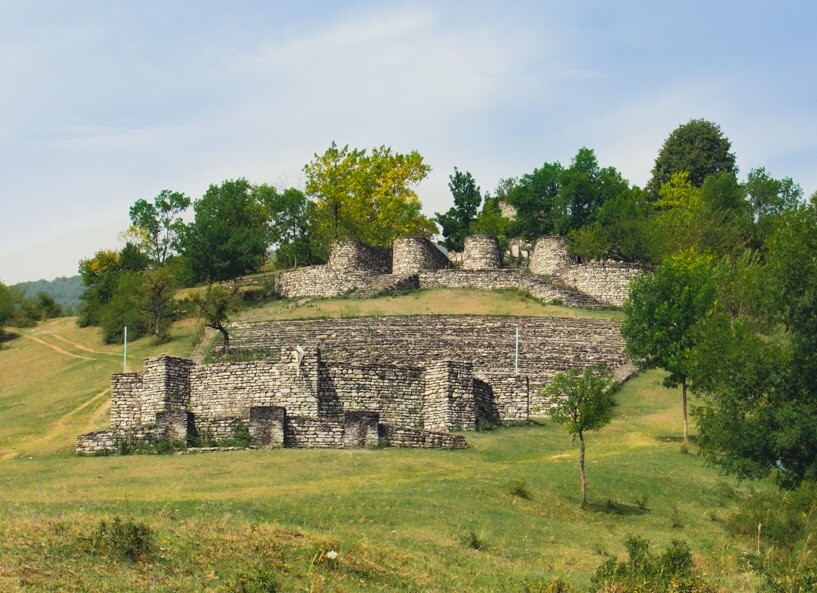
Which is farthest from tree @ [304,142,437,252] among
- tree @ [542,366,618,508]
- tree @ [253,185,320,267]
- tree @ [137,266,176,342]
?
tree @ [542,366,618,508]

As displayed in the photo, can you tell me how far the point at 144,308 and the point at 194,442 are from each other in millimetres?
22541

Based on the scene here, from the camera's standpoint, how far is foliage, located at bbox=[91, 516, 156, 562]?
1580 cm

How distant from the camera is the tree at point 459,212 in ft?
241

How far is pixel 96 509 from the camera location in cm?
1955

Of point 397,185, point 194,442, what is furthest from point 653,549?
point 397,185

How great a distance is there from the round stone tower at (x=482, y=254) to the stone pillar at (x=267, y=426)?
28679 mm

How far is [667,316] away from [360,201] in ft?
104

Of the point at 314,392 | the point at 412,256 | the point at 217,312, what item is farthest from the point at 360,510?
the point at 412,256

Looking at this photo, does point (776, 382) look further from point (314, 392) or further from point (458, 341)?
point (458, 341)

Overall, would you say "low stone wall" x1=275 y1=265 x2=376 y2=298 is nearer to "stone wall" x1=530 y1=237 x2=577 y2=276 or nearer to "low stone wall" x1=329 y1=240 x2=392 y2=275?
"low stone wall" x1=329 y1=240 x2=392 y2=275

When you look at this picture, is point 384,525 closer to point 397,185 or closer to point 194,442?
point 194,442

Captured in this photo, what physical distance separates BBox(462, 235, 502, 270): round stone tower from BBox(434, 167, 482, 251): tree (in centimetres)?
1381

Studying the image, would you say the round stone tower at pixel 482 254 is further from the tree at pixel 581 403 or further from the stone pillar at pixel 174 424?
the tree at pixel 581 403

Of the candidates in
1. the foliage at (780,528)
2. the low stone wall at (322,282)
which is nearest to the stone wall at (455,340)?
the low stone wall at (322,282)
